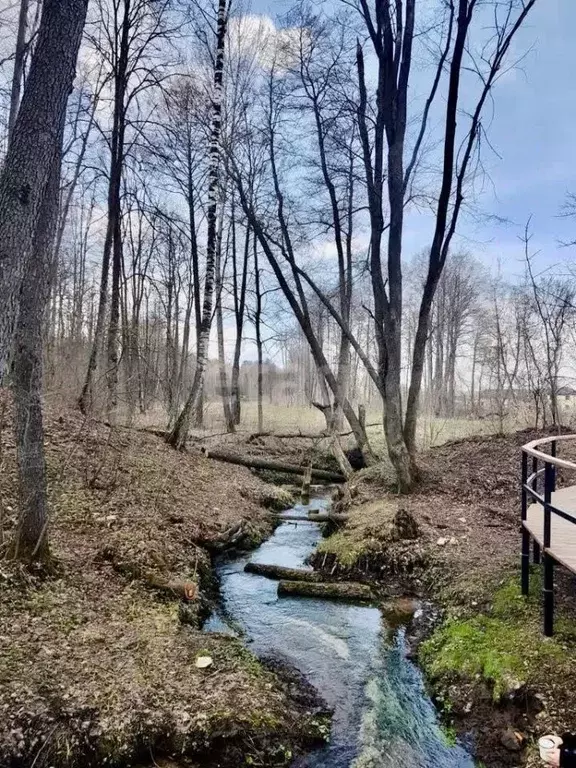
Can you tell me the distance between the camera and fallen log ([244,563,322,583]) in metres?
7.13

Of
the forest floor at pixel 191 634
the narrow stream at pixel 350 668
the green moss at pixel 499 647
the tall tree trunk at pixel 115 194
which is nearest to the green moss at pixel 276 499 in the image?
the forest floor at pixel 191 634

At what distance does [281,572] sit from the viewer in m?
7.27

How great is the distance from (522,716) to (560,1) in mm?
11336

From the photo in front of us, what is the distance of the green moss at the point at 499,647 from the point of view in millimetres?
4094

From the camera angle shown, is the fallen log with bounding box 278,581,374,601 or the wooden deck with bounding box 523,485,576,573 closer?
the wooden deck with bounding box 523,485,576,573

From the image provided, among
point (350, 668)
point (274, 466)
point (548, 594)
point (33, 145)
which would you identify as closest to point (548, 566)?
point (548, 594)

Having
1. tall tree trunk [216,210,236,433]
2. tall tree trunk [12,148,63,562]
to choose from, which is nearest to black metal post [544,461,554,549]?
tall tree trunk [12,148,63,562]

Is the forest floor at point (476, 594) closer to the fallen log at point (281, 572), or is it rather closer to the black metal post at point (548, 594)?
the black metal post at point (548, 594)

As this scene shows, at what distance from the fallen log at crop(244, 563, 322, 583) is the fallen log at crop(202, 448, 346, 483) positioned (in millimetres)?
6833

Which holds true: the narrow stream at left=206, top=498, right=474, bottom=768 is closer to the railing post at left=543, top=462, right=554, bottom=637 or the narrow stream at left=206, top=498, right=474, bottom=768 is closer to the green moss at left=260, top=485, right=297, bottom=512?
the railing post at left=543, top=462, right=554, bottom=637

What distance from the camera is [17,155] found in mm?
3584

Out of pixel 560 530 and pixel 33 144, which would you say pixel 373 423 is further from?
pixel 33 144

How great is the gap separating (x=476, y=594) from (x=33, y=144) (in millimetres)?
6022

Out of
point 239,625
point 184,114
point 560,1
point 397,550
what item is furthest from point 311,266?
point 239,625
